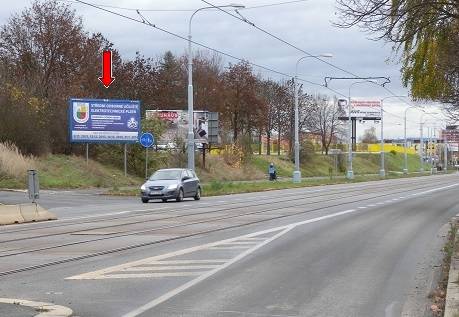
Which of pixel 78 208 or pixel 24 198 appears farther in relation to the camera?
pixel 24 198

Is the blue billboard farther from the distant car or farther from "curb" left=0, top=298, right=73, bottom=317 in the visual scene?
"curb" left=0, top=298, right=73, bottom=317

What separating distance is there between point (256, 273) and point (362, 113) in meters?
98.9

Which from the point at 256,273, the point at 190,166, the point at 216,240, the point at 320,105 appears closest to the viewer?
the point at 256,273

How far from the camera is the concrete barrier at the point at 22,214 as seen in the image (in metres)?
19.2

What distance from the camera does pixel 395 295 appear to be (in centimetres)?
874

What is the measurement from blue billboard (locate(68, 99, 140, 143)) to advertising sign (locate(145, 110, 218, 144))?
21.9 ft

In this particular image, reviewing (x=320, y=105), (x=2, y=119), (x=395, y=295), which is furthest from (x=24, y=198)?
(x=320, y=105)

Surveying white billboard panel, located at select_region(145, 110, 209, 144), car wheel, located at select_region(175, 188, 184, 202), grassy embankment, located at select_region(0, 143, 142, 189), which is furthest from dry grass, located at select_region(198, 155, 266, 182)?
car wheel, located at select_region(175, 188, 184, 202)

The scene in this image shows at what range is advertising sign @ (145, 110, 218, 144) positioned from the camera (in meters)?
52.1

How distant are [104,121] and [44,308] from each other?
114 ft

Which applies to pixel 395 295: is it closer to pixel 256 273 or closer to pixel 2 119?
pixel 256 273

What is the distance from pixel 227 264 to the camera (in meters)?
11.1

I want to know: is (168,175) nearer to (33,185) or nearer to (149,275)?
(33,185)

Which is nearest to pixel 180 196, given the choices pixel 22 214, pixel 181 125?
pixel 22 214
